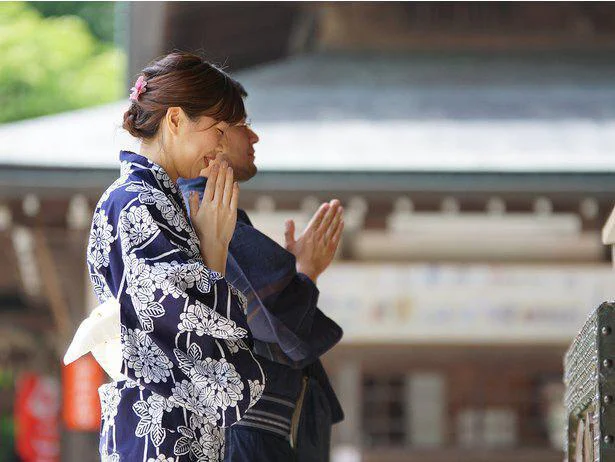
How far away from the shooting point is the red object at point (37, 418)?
11.7 meters

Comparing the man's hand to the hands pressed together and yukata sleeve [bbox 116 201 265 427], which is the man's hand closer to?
the hands pressed together

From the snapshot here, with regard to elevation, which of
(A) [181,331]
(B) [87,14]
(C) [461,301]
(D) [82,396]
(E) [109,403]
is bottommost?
(E) [109,403]

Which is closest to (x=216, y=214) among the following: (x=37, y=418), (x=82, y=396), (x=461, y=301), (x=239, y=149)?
(x=239, y=149)

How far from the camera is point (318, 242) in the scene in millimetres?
2736

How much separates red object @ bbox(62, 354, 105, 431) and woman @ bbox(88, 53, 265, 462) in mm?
6515

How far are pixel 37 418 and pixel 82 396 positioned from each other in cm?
367

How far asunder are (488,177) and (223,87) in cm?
437

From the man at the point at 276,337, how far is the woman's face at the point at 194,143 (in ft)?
0.32

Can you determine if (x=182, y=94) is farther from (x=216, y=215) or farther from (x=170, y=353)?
(x=170, y=353)

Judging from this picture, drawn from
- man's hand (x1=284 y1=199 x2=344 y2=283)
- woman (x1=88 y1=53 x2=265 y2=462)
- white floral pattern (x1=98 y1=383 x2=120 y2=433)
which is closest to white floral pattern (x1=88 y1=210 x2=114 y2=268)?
woman (x1=88 y1=53 x2=265 y2=462)

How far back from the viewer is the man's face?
2.33 meters

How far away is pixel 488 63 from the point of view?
8.77 meters

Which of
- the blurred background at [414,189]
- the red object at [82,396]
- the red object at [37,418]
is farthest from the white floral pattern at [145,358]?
the red object at [37,418]

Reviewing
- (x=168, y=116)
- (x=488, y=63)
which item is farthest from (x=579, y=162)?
(x=168, y=116)
